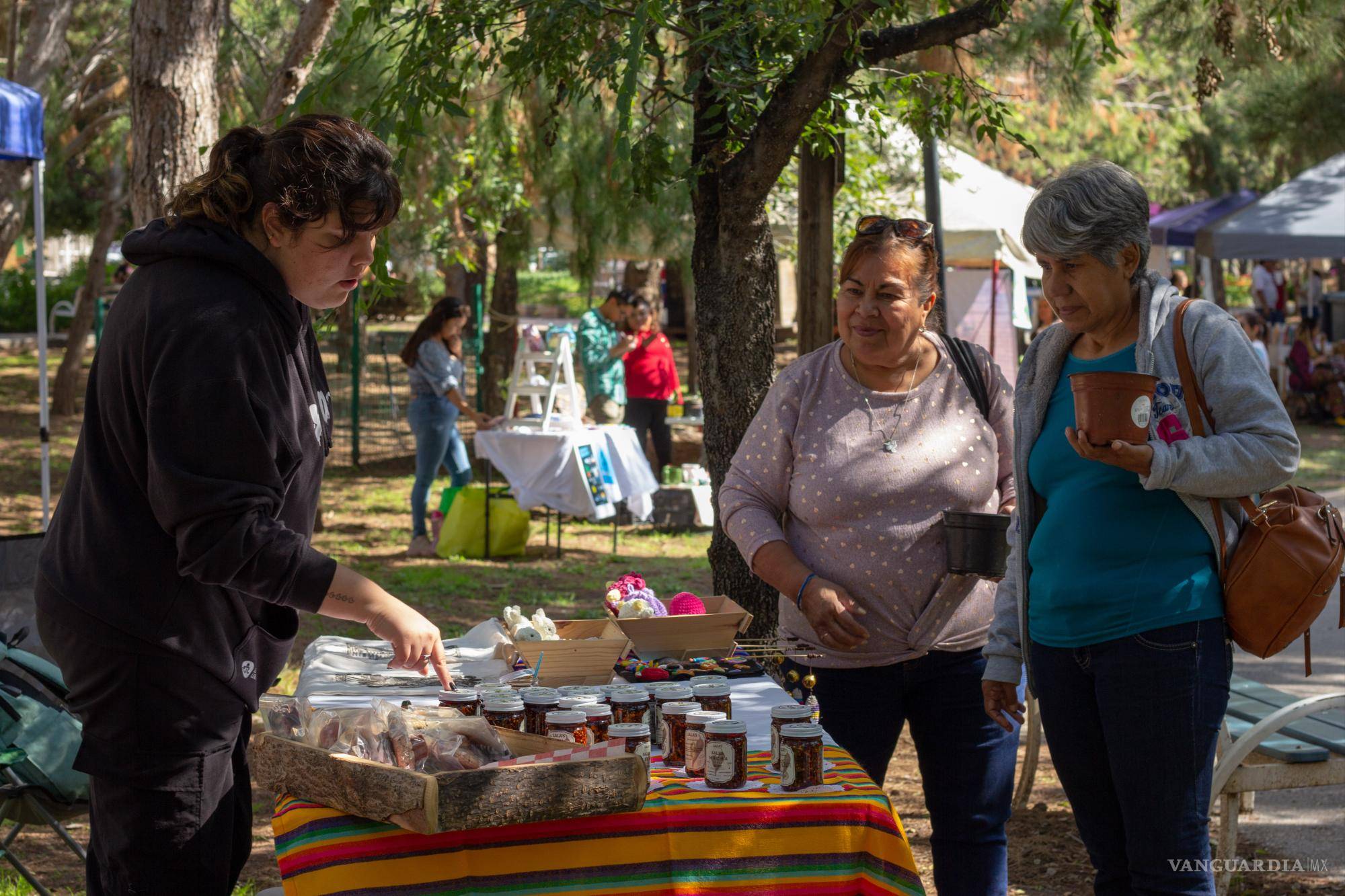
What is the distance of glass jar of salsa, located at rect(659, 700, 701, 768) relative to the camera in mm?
2080

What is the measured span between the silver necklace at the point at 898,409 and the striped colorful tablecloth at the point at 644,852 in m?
0.87

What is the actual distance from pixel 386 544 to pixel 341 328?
5.01m

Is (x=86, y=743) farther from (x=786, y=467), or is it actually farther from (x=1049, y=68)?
(x=1049, y=68)

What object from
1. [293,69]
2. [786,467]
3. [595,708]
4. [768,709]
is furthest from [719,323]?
[293,69]

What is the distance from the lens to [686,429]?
11.7 metres

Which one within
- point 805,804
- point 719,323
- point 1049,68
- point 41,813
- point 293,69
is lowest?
point 41,813

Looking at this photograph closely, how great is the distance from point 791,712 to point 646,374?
27.5 feet

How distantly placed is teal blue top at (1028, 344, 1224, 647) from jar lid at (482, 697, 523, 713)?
0.92 meters

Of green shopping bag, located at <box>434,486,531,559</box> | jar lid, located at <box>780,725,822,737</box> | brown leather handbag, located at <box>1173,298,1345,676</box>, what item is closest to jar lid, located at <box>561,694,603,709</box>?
jar lid, located at <box>780,725,822,737</box>

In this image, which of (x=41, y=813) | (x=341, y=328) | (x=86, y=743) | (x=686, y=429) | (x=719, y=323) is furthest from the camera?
(x=341, y=328)

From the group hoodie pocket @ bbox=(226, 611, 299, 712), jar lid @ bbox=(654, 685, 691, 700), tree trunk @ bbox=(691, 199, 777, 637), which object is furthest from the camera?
tree trunk @ bbox=(691, 199, 777, 637)

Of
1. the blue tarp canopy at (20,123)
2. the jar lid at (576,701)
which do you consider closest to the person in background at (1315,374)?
the blue tarp canopy at (20,123)

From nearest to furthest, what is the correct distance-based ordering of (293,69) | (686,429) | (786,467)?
(786,467) → (293,69) → (686,429)

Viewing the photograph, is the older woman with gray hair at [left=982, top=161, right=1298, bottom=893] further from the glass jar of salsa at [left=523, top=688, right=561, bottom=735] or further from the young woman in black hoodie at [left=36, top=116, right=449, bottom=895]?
the young woman in black hoodie at [left=36, top=116, right=449, bottom=895]
